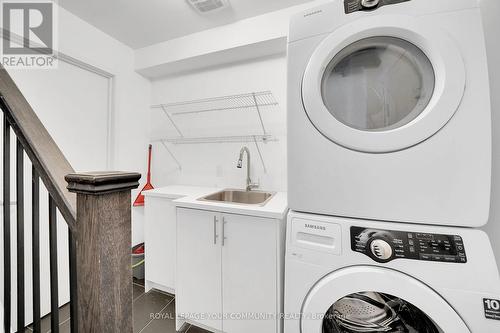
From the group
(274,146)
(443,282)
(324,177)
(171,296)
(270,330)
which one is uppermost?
(274,146)

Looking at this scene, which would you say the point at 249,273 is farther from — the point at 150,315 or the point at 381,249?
Result: the point at 150,315

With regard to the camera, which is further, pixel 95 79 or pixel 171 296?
pixel 95 79

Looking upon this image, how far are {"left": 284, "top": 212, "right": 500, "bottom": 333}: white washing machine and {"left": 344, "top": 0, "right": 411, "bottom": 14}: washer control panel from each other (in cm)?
Result: 87

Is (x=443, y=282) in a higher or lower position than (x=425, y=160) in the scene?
lower

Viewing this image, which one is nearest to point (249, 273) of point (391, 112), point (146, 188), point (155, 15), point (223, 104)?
point (391, 112)

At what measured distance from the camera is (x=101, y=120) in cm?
212

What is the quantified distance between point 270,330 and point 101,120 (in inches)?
96.5

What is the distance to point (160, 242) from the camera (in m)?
1.85

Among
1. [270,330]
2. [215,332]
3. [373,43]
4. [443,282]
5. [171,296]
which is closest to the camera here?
[443,282]

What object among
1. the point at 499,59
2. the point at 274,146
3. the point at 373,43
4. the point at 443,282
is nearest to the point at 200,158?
the point at 274,146

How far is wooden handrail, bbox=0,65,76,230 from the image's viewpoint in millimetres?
568

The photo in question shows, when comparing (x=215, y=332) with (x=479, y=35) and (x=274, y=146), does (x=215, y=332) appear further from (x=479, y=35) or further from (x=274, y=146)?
(x=479, y=35)

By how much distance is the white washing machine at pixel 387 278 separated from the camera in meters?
0.65

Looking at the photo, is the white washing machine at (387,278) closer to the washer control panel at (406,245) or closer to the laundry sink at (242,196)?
the washer control panel at (406,245)
